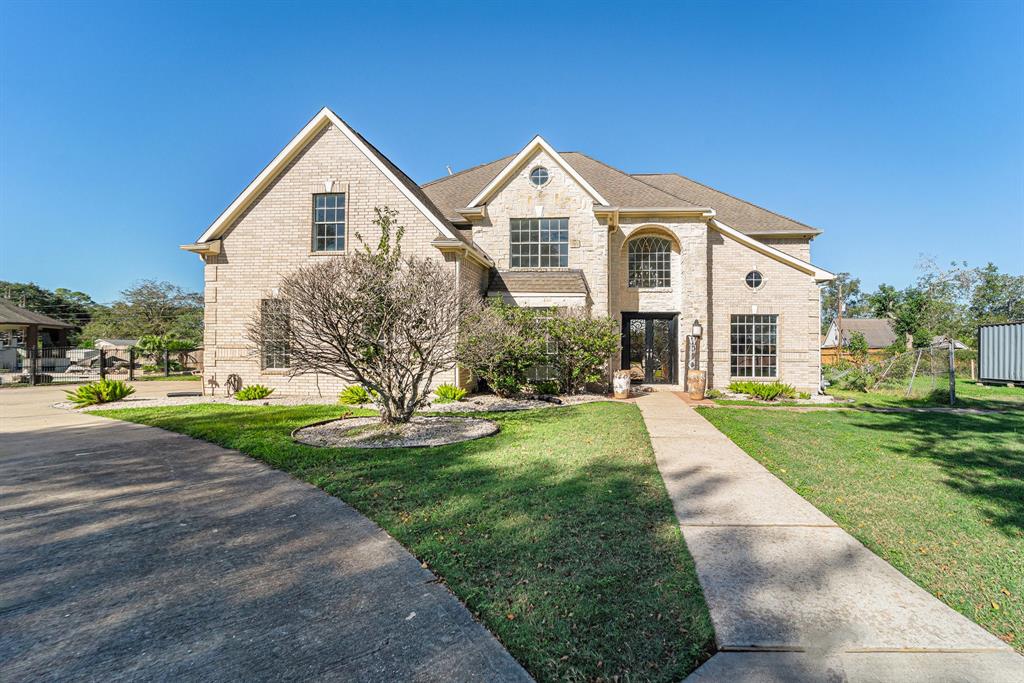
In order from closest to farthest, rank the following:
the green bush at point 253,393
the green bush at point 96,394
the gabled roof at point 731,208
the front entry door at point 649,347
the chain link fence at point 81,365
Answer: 1. the green bush at point 96,394
2. the green bush at point 253,393
3. the front entry door at point 649,347
4. the gabled roof at point 731,208
5. the chain link fence at point 81,365

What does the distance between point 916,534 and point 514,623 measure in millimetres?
3713

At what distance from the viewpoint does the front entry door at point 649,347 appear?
1681cm

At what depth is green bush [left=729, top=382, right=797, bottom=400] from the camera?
14383 millimetres

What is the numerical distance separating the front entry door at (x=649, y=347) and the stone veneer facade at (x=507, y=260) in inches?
17.7

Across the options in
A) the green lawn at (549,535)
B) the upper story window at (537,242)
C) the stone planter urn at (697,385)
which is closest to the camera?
→ the green lawn at (549,535)

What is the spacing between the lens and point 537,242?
15.8 meters

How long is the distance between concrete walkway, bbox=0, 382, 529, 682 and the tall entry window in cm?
1533

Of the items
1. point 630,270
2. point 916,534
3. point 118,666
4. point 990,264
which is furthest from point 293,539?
point 990,264

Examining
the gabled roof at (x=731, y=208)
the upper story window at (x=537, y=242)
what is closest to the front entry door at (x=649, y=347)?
the upper story window at (x=537, y=242)

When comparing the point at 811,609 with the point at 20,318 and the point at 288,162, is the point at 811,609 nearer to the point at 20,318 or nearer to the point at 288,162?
the point at 288,162

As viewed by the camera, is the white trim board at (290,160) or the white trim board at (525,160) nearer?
the white trim board at (290,160)

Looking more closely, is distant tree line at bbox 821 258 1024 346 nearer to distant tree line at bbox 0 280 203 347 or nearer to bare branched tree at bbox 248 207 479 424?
bare branched tree at bbox 248 207 479 424

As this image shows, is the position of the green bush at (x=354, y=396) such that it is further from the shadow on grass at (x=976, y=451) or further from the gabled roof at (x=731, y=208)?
the gabled roof at (x=731, y=208)

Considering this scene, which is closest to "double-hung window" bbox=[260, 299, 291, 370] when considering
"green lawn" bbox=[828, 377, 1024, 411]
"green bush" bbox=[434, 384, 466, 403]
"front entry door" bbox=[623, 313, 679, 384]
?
"green bush" bbox=[434, 384, 466, 403]
